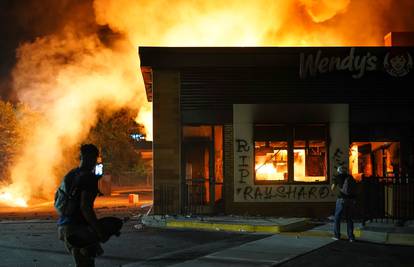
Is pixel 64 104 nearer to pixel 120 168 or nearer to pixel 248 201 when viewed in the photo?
pixel 248 201

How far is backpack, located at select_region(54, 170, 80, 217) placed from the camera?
212 inches

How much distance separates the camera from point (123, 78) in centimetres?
2323

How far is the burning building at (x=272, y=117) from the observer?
16.0 m

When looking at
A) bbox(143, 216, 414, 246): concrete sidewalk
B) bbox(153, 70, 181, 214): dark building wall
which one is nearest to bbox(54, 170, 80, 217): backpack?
bbox(143, 216, 414, 246): concrete sidewalk

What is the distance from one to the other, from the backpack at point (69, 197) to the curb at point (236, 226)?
8168 mm

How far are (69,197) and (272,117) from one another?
1120 cm

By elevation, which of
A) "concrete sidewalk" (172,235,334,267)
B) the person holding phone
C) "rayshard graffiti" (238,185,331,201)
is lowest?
"concrete sidewalk" (172,235,334,267)

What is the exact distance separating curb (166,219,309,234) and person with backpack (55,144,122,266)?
26.1 feet

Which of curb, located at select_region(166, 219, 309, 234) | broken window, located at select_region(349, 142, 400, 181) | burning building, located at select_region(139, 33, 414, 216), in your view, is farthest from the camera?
broken window, located at select_region(349, 142, 400, 181)

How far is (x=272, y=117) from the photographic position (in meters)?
16.1

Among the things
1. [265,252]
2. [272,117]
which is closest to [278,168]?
[272,117]

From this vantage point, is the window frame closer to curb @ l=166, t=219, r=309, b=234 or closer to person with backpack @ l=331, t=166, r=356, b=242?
curb @ l=166, t=219, r=309, b=234

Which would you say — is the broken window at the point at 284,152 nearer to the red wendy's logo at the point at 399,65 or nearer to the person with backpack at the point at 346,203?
the red wendy's logo at the point at 399,65

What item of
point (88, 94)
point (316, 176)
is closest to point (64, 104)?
point (88, 94)
